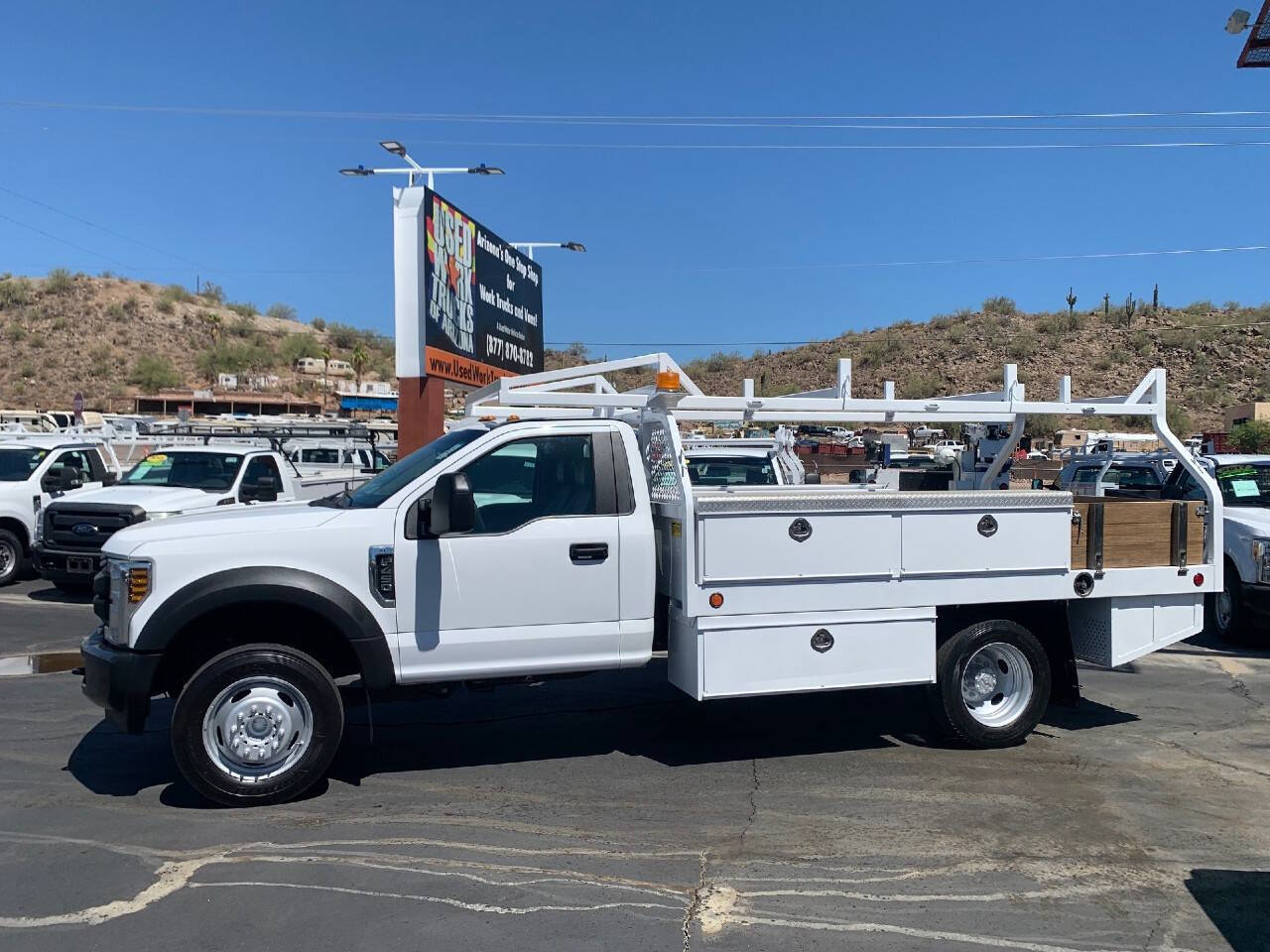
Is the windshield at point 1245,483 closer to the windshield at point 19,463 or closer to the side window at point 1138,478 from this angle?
the side window at point 1138,478

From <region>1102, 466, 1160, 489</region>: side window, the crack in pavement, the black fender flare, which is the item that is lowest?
the crack in pavement

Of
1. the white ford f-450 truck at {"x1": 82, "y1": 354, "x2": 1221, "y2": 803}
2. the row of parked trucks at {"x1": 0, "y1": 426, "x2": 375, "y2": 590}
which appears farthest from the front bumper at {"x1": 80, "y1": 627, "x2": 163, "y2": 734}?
the row of parked trucks at {"x1": 0, "y1": 426, "x2": 375, "y2": 590}

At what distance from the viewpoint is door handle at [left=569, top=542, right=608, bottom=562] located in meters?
6.09

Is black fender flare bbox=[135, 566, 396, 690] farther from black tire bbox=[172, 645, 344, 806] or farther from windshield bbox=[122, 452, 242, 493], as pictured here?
windshield bbox=[122, 452, 242, 493]

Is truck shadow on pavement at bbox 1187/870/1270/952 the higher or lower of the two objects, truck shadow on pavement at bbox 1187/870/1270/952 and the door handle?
the lower

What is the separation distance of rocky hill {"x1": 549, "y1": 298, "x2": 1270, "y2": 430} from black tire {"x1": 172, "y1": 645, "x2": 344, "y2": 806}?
4939cm

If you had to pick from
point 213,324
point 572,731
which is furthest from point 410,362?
point 213,324

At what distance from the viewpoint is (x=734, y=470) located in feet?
42.5

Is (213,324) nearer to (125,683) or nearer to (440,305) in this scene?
(440,305)

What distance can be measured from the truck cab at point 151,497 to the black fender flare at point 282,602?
225 inches

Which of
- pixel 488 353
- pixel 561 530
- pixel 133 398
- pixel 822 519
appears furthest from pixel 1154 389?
pixel 133 398

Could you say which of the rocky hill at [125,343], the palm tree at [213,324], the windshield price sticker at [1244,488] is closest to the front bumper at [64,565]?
the windshield price sticker at [1244,488]

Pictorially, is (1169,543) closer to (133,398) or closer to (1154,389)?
(1154,389)

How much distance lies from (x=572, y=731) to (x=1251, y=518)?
24.7 feet
